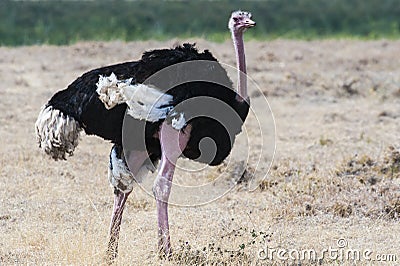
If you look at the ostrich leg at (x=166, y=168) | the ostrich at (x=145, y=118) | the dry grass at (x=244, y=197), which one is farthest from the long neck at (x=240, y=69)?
the dry grass at (x=244, y=197)

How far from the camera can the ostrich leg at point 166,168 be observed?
18.1 feet

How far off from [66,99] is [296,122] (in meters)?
6.77

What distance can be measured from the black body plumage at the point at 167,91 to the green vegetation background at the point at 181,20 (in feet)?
53.1

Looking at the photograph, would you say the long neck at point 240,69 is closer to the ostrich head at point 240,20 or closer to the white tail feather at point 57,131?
the ostrich head at point 240,20

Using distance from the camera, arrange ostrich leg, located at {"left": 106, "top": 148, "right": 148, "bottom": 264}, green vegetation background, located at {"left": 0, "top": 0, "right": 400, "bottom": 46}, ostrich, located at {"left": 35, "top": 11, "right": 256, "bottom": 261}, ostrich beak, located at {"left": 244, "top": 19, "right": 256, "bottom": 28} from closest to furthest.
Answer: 1. ostrich, located at {"left": 35, "top": 11, "right": 256, "bottom": 261}
2. ostrich leg, located at {"left": 106, "top": 148, "right": 148, "bottom": 264}
3. ostrich beak, located at {"left": 244, "top": 19, "right": 256, "bottom": 28}
4. green vegetation background, located at {"left": 0, "top": 0, "right": 400, "bottom": 46}

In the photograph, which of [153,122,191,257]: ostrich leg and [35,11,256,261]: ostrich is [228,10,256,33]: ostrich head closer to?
[35,11,256,261]: ostrich

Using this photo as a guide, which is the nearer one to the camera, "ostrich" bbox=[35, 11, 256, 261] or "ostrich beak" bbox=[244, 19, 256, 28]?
"ostrich" bbox=[35, 11, 256, 261]

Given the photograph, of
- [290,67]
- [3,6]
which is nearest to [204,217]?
[290,67]

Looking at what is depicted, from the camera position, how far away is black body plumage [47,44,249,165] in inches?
219

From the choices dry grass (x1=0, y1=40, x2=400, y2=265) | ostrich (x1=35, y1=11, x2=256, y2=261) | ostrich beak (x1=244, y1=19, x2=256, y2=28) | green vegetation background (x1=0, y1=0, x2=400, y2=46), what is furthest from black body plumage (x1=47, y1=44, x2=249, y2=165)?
green vegetation background (x1=0, y1=0, x2=400, y2=46)

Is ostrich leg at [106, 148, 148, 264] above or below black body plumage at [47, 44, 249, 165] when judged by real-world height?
below

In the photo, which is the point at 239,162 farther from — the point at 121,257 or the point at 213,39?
the point at 213,39

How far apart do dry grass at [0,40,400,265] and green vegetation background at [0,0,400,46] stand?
10.7 meters

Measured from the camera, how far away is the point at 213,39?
23391 mm
